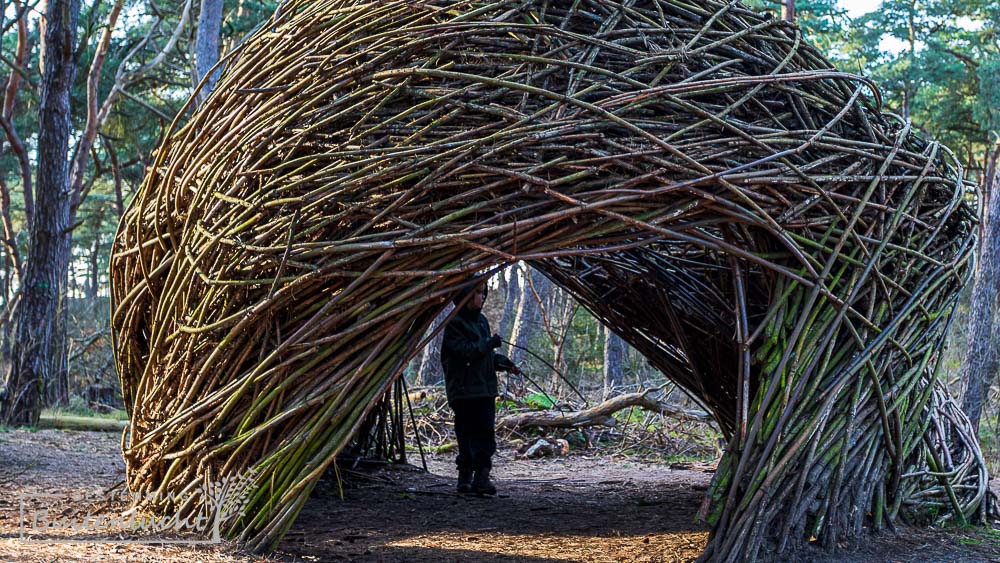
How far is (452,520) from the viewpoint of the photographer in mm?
5172

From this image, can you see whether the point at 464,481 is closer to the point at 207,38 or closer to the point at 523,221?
the point at 523,221

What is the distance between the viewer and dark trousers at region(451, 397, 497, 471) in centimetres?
596

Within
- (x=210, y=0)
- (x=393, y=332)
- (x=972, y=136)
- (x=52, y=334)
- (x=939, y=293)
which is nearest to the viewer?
(x=393, y=332)

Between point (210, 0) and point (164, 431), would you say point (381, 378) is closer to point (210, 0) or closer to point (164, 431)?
point (164, 431)

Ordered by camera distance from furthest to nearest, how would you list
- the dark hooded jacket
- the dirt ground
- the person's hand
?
the dark hooded jacket, the person's hand, the dirt ground

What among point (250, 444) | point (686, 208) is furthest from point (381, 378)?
point (686, 208)

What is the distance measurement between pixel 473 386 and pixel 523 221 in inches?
104

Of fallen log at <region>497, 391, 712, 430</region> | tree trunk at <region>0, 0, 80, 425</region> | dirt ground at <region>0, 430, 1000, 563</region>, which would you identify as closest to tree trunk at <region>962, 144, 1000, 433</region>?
fallen log at <region>497, 391, 712, 430</region>

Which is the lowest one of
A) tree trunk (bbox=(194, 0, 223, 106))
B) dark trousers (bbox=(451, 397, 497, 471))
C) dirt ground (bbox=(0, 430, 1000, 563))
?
dirt ground (bbox=(0, 430, 1000, 563))

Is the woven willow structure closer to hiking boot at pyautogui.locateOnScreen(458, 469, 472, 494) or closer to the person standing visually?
the person standing

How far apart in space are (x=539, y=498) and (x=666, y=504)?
845 mm

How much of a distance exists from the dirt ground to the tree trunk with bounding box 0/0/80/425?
57.3 inches

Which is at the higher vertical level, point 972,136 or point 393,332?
point 972,136

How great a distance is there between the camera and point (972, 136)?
18.4 m
